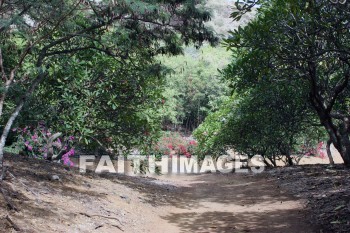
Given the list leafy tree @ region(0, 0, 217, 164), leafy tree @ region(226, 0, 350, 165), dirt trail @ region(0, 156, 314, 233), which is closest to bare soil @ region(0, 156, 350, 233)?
dirt trail @ region(0, 156, 314, 233)

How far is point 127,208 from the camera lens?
6.84m

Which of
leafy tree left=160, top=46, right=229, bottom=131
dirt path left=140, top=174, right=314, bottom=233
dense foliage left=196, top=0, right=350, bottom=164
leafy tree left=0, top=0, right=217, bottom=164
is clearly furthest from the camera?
leafy tree left=160, top=46, right=229, bottom=131

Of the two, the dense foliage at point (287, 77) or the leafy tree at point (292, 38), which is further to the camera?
the dense foliage at point (287, 77)

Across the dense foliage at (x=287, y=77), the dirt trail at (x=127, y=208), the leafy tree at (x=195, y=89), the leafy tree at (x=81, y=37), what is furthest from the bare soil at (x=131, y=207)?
the leafy tree at (x=195, y=89)

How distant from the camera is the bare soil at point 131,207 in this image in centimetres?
500

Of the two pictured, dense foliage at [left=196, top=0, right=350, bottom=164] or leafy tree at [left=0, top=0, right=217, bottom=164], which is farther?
leafy tree at [left=0, top=0, right=217, bottom=164]

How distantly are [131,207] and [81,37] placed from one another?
13.7 ft

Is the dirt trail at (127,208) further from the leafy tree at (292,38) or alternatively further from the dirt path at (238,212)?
the leafy tree at (292,38)

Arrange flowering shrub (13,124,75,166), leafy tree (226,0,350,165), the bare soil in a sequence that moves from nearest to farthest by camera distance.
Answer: the bare soil
leafy tree (226,0,350,165)
flowering shrub (13,124,75,166)

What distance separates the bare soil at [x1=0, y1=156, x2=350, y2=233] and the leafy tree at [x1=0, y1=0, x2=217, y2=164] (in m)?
1.23

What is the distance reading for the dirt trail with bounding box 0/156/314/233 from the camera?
16.5 ft

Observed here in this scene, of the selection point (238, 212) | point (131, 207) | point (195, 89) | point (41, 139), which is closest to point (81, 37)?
point (41, 139)

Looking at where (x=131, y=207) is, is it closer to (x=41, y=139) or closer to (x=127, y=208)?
(x=127, y=208)

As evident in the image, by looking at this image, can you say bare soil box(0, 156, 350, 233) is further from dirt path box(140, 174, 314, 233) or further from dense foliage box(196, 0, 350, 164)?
dense foliage box(196, 0, 350, 164)
